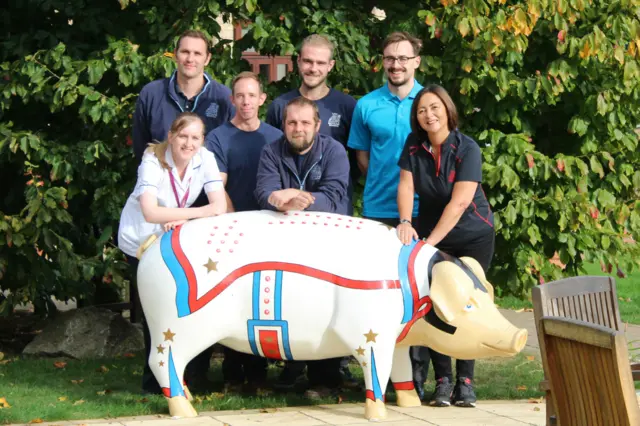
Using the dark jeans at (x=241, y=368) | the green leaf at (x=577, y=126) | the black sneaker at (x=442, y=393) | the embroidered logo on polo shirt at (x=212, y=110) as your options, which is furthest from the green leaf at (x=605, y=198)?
the embroidered logo on polo shirt at (x=212, y=110)

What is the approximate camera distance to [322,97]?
728 centimetres

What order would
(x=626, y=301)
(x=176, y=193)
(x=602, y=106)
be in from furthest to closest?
(x=626, y=301) → (x=602, y=106) → (x=176, y=193)

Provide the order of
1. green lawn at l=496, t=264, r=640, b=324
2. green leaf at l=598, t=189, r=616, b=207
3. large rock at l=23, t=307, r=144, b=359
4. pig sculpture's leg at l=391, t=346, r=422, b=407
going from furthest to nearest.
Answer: green lawn at l=496, t=264, r=640, b=324
large rock at l=23, t=307, r=144, b=359
green leaf at l=598, t=189, r=616, b=207
pig sculpture's leg at l=391, t=346, r=422, b=407

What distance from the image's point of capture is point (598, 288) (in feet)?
16.9

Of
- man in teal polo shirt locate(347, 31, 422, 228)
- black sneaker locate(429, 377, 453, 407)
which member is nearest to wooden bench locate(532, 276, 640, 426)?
black sneaker locate(429, 377, 453, 407)

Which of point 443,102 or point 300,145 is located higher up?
point 443,102

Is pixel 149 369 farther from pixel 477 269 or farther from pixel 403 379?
pixel 477 269

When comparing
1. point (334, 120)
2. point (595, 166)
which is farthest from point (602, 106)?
point (334, 120)

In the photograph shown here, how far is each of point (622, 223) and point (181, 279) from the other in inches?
150

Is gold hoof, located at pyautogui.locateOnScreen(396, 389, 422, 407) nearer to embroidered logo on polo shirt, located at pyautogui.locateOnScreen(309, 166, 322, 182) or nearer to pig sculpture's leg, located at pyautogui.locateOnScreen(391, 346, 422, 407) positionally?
pig sculpture's leg, located at pyautogui.locateOnScreen(391, 346, 422, 407)

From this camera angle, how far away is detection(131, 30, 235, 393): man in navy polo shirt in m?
7.00

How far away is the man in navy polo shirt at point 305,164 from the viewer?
6.60 metres

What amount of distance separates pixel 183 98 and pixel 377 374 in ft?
7.23

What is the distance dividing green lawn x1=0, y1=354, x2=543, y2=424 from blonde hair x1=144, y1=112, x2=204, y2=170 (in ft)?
4.90
